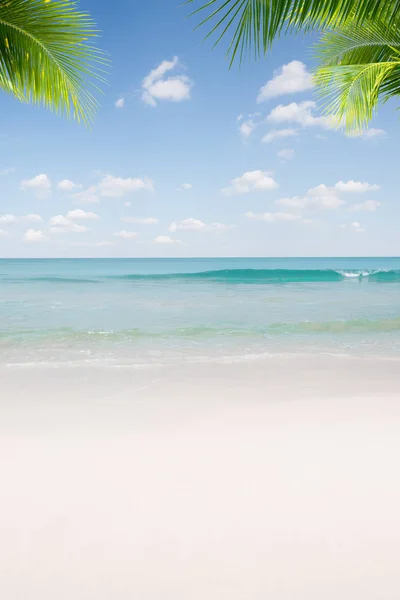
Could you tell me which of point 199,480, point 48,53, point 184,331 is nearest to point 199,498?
point 199,480

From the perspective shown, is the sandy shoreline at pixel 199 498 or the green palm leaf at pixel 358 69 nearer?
the sandy shoreline at pixel 199 498

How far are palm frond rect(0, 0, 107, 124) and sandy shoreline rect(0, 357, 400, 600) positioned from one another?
9.83ft

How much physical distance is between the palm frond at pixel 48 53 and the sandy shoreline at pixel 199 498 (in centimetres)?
300

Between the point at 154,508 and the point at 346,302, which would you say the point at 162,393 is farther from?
the point at 346,302

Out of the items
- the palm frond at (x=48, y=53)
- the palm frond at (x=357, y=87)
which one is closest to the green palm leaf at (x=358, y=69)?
the palm frond at (x=357, y=87)

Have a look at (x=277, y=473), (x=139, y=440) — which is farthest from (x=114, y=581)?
(x=139, y=440)

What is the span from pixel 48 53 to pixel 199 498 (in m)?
3.78

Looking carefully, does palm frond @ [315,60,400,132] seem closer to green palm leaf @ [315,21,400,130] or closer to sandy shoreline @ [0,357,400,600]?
green palm leaf @ [315,21,400,130]

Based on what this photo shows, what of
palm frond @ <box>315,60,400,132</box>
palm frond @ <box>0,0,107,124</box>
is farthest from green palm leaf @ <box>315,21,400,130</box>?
palm frond @ <box>0,0,107,124</box>

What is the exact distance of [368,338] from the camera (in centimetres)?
827

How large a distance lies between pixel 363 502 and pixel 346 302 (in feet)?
43.5

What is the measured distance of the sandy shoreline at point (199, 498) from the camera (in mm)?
1806

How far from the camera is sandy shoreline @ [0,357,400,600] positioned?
1.81 meters

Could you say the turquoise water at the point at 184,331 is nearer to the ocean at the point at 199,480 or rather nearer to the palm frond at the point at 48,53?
the ocean at the point at 199,480
